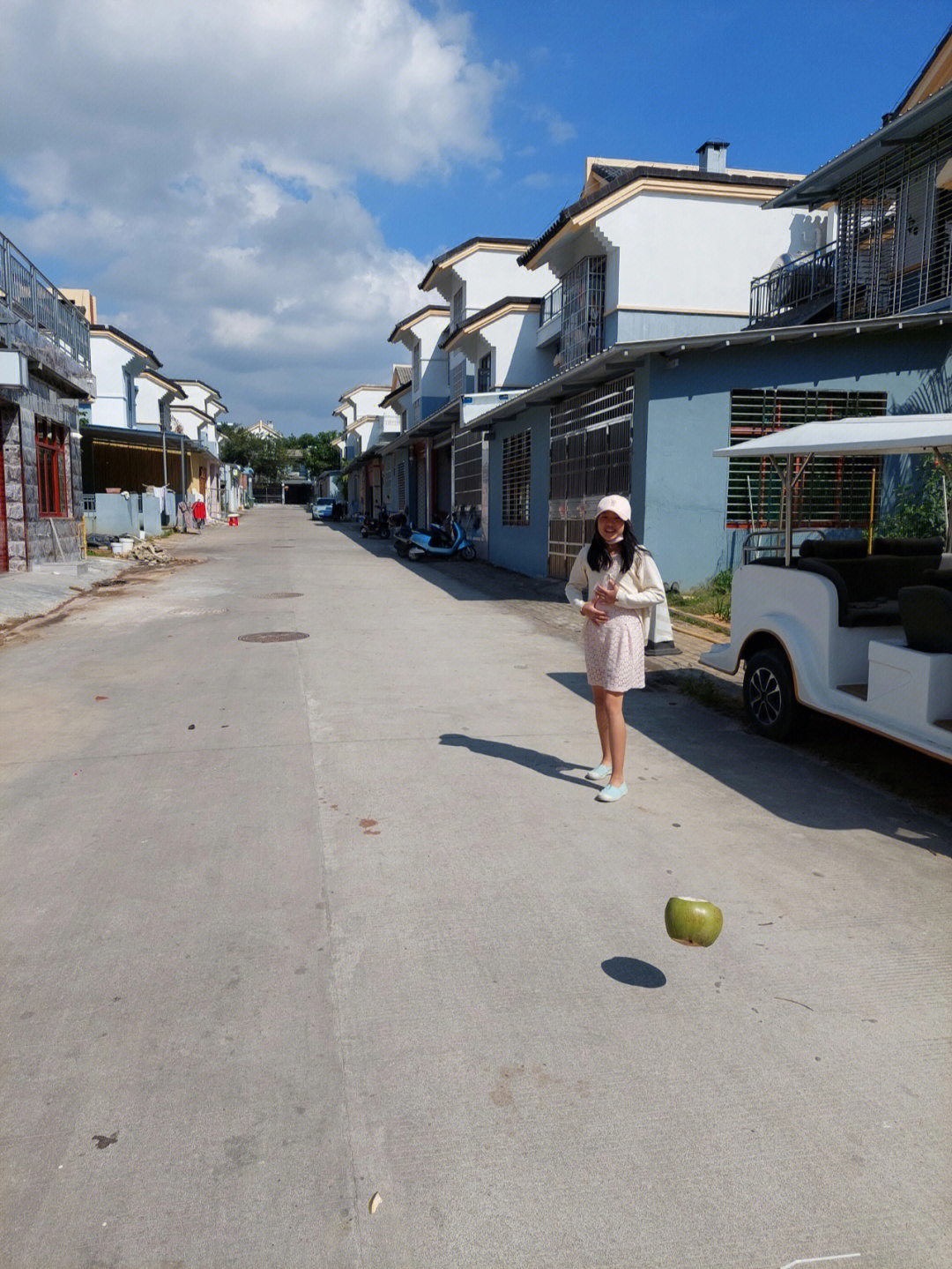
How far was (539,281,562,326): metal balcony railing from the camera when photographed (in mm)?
26969

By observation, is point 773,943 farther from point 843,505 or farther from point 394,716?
point 843,505

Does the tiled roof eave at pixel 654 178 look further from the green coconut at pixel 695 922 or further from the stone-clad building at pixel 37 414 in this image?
the green coconut at pixel 695 922

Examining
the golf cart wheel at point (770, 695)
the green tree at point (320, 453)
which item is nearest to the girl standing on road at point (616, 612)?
the golf cart wheel at point (770, 695)

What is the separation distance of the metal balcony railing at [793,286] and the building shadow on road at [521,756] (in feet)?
53.4

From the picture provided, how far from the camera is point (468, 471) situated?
28.6 m

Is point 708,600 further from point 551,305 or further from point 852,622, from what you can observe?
point 551,305

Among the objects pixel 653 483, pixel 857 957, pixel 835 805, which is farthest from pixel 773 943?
pixel 653 483

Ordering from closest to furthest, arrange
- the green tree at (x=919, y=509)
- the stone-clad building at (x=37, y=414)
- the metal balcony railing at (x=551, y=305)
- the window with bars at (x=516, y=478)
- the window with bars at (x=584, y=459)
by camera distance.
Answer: the green tree at (x=919, y=509) < the window with bars at (x=584, y=459) < the stone-clad building at (x=37, y=414) < the window with bars at (x=516, y=478) < the metal balcony railing at (x=551, y=305)

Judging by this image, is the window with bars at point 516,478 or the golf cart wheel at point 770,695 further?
the window with bars at point 516,478

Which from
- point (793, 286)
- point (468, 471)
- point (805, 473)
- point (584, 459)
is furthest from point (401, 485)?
point (805, 473)

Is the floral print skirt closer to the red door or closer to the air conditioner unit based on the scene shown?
the air conditioner unit

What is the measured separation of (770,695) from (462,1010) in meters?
4.46

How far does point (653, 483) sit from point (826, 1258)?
1252cm

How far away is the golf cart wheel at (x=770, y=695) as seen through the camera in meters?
6.82
